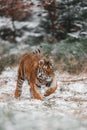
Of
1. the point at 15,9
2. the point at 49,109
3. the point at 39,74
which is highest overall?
the point at 39,74

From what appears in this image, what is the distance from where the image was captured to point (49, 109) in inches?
372

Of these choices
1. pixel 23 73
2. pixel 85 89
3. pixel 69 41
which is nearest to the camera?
pixel 23 73

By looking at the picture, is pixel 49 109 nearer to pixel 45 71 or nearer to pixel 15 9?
pixel 45 71

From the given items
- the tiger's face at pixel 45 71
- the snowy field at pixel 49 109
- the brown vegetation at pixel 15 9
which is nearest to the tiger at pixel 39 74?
the tiger's face at pixel 45 71

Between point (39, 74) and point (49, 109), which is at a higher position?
point (39, 74)

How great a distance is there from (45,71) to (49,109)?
1.14 metres

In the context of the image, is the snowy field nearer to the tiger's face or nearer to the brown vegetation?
the tiger's face

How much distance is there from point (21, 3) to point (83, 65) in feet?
14.2

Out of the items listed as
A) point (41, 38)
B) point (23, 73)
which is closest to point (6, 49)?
point (41, 38)

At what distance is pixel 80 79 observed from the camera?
13531mm

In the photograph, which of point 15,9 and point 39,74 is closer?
point 39,74

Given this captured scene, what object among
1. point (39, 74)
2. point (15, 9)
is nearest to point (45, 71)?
point (39, 74)

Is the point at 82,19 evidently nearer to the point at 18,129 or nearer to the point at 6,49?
the point at 6,49

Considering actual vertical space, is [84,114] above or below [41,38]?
above
